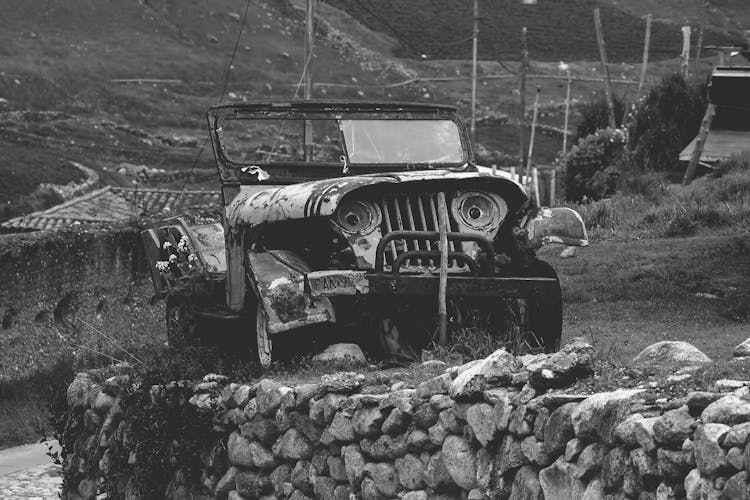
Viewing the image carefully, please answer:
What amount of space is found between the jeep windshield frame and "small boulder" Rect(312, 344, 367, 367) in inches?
94.0

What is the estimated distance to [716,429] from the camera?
22.9 ft

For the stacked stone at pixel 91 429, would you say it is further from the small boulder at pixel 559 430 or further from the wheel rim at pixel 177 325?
the small boulder at pixel 559 430

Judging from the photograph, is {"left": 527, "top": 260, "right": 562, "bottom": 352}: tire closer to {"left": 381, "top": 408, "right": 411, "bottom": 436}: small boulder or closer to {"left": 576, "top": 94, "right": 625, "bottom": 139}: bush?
{"left": 381, "top": 408, "right": 411, "bottom": 436}: small boulder

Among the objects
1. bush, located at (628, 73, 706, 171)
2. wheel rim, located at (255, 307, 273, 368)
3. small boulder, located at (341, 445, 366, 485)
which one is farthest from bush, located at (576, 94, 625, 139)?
small boulder, located at (341, 445, 366, 485)

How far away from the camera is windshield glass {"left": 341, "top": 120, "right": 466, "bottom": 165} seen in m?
14.7

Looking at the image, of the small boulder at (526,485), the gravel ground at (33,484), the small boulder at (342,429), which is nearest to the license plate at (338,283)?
the small boulder at (342,429)

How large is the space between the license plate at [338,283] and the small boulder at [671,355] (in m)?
2.19

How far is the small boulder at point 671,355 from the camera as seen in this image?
1020 centimetres

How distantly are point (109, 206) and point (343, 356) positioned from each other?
115 feet

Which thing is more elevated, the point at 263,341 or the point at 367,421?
the point at 367,421

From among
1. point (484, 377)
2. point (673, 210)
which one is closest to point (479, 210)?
point (484, 377)

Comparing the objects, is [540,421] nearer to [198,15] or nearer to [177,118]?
[177,118]

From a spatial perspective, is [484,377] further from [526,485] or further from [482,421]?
[526,485]

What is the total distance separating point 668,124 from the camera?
35219 millimetres
